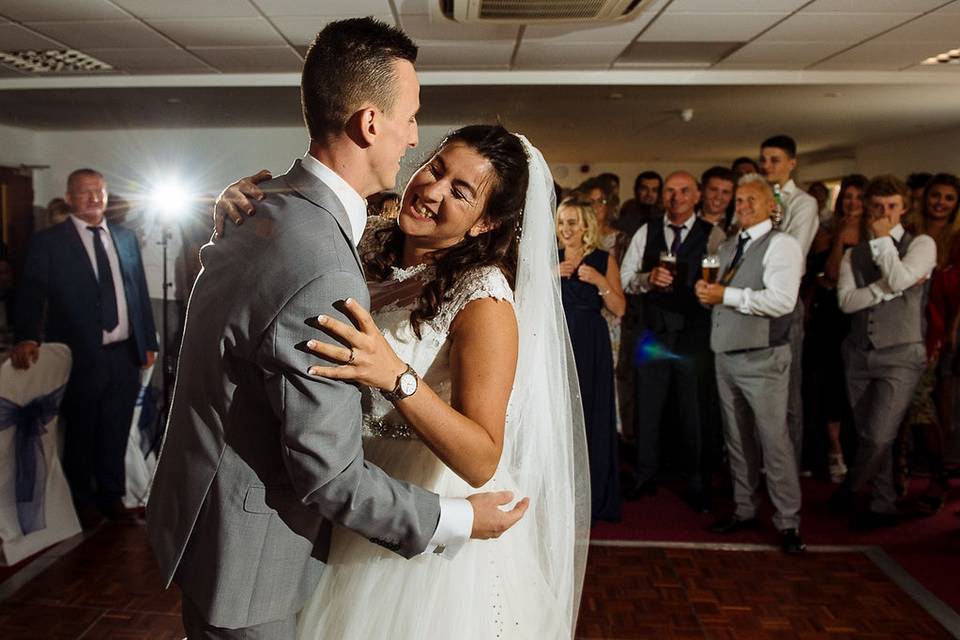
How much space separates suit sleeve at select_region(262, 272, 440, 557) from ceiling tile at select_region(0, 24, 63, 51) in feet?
15.7

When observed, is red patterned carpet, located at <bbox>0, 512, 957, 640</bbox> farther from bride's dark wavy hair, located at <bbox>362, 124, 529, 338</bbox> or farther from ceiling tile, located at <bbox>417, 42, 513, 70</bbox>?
ceiling tile, located at <bbox>417, 42, 513, 70</bbox>

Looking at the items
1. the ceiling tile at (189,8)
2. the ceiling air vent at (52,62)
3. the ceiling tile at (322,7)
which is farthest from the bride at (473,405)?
the ceiling air vent at (52,62)

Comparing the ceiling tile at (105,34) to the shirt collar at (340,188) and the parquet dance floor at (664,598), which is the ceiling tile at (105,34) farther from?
the shirt collar at (340,188)

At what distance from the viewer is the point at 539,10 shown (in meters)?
4.15

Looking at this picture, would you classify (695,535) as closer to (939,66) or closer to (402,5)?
(402,5)

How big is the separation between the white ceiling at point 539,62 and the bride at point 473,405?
1613 mm

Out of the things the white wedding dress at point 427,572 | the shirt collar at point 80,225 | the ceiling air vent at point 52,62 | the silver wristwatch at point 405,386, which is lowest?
the white wedding dress at point 427,572

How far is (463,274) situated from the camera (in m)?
1.54

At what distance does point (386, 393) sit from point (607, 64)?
17.3 ft

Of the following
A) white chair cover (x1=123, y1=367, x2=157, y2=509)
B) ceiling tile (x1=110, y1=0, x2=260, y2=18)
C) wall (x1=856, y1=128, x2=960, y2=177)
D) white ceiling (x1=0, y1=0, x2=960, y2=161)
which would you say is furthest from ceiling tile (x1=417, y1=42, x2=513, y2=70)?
wall (x1=856, y1=128, x2=960, y2=177)

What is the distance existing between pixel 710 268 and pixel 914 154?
30.9ft

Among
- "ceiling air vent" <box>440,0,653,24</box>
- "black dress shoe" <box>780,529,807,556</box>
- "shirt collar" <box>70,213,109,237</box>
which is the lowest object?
"black dress shoe" <box>780,529,807,556</box>

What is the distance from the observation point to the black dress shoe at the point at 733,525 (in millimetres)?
3715

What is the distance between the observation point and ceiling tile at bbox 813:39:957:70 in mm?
5242
